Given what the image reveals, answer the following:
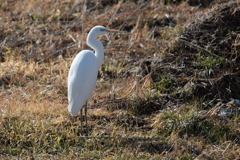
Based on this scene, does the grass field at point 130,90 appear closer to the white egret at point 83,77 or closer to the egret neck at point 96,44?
the white egret at point 83,77

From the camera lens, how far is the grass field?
13.1 ft

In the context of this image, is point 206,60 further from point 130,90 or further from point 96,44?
point 96,44

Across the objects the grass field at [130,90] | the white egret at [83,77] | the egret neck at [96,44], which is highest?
the egret neck at [96,44]

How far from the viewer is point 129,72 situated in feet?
19.2

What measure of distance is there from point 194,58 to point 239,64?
640 mm

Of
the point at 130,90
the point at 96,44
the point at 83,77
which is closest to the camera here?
the point at 83,77

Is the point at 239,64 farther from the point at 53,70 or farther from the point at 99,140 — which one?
the point at 53,70

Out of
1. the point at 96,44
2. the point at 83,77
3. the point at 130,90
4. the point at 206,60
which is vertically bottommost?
the point at 130,90

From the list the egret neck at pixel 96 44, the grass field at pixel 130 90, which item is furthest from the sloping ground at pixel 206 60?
the egret neck at pixel 96 44

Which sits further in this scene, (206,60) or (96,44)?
(206,60)

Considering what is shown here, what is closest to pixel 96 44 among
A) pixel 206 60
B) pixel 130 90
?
pixel 130 90

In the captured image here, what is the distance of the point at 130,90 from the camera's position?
5.21m

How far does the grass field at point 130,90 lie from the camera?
157 inches

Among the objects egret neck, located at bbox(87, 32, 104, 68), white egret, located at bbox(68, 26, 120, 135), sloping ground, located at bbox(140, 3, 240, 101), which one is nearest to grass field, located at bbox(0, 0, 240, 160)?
sloping ground, located at bbox(140, 3, 240, 101)
